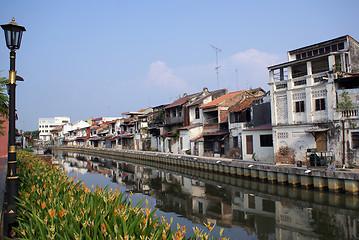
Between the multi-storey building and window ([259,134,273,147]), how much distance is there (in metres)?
1.80

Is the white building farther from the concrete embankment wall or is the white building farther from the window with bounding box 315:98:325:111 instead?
the window with bounding box 315:98:325:111

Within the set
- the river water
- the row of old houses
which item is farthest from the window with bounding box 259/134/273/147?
the river water

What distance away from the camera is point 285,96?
24156 millimetres

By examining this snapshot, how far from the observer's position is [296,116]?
75.7ft

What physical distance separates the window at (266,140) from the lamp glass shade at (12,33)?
23.1 meters

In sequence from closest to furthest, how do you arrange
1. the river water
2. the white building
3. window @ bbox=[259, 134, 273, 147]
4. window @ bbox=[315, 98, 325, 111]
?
the river water → window @ bbox=[315, 98, 325, 111] → window @ bbox=[259, 134, 273, 147] → the white building

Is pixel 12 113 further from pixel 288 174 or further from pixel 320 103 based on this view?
pixel 320 103

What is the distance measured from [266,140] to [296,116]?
14.4 feet

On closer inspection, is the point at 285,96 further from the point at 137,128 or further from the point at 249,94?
the point at 137,128

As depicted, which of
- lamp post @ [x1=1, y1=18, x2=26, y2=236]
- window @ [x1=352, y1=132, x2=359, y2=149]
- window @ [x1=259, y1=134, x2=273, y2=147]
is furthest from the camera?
window @ [x1=259, y1=134, x2=273, y2=147]

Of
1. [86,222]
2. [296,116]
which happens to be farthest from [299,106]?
[86,222]

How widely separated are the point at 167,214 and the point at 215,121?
2186 centimetres

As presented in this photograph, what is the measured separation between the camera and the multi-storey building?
19688mm

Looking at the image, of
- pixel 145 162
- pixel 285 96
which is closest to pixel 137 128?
pixel 145 162
